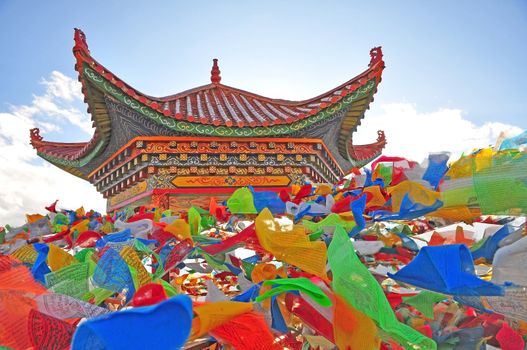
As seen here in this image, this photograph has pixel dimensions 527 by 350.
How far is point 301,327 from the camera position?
2.16 ft

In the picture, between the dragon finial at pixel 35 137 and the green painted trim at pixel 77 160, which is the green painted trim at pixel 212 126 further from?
the dragon finial at pixel 35 137

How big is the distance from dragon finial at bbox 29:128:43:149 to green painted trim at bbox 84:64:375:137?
3973 millimetres

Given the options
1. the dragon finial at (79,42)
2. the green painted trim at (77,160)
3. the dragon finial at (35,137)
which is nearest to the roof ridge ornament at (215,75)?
the green painted trim at (77,160)

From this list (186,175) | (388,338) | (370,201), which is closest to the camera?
(388,338)

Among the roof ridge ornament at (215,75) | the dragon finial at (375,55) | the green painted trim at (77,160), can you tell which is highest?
the roof ridge ornament at (215,75)

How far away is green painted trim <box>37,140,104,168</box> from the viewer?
507 cm

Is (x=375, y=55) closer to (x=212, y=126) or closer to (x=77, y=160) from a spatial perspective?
(x=212, y=126)

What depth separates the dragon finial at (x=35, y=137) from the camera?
6.80 metres

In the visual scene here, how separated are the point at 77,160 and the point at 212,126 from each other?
304 cm

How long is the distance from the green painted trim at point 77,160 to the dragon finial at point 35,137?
299mm

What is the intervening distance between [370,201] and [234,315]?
522 millimetres

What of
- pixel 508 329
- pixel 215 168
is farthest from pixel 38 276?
pixel 215 168

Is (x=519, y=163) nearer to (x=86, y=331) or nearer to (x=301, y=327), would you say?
(x=301, y=327)

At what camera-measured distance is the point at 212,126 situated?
396cm
